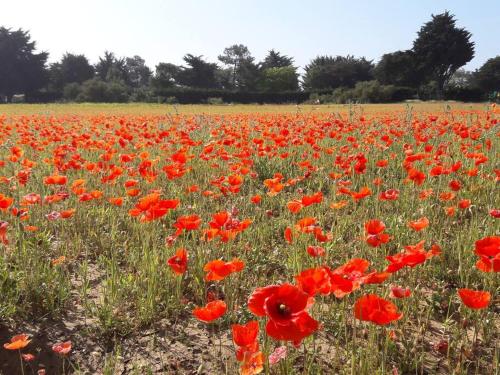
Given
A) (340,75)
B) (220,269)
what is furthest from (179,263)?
(340,75)

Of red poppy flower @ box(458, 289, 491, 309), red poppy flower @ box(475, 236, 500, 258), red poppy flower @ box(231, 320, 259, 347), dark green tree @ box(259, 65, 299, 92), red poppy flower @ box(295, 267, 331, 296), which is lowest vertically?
red poppy flower @ box(231, 320, 259, 347)

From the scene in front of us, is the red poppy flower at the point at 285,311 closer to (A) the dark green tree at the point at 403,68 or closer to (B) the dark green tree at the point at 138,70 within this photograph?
(A) the dark green tree at the point at 403,68

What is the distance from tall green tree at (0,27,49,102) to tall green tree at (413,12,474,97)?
47.3m

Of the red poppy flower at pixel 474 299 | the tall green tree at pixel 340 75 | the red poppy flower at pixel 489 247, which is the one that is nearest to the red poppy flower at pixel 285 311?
the red poppy flower at pixel 474 299

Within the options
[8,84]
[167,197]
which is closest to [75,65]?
[8,84]

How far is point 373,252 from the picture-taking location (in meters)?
2.81

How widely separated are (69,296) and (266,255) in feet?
3.93

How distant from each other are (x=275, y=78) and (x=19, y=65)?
33597 millimetres

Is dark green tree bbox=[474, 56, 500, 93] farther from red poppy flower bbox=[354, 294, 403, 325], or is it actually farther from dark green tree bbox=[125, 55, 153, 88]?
red poppy flower bbox=[354, 294, 403, 325]

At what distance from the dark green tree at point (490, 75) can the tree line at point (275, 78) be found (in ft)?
0.37

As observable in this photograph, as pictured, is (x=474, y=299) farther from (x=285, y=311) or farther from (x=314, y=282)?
(x=285, y=311)

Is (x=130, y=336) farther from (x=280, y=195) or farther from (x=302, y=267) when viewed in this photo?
(x=280, y=195)

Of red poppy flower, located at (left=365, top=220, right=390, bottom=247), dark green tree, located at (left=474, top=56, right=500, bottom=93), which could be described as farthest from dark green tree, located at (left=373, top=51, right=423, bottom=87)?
red poppy flower, located at (left=365, top=220, right=390, bottom=247)

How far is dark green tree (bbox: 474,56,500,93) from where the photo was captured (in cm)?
5929
